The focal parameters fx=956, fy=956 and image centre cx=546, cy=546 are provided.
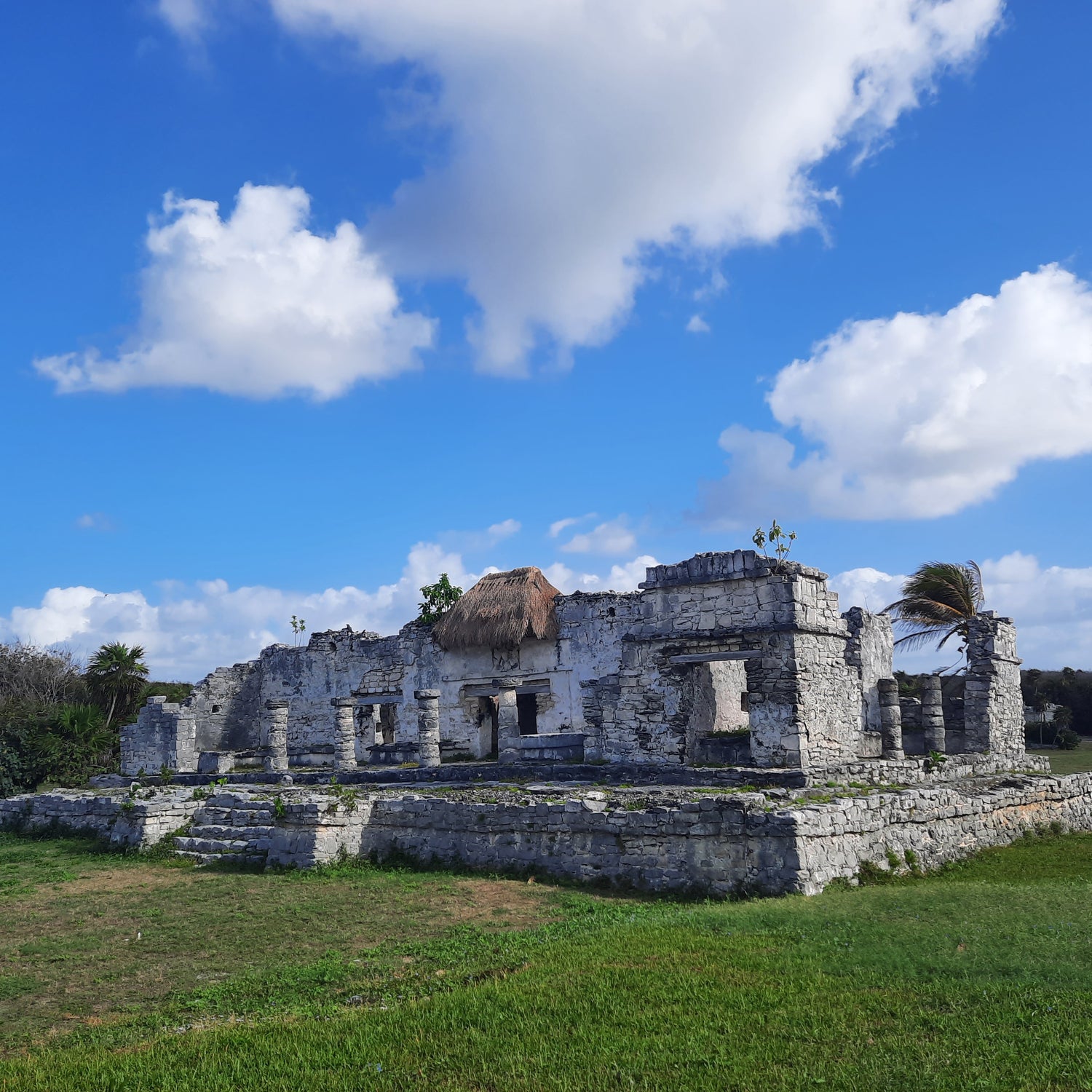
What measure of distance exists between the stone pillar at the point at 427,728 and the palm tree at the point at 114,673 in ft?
39.8

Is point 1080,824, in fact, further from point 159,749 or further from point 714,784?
point 159,749

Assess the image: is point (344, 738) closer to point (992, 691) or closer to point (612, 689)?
point (612, 689)

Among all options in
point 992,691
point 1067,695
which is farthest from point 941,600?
point 1067,695

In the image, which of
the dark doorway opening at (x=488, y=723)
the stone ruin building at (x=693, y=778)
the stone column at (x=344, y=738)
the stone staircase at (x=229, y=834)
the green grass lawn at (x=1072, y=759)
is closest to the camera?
the stone ruin building at (x=693, y=778)

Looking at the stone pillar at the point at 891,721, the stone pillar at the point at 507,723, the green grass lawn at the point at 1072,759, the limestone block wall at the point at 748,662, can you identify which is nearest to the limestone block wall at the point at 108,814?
the stone pillar at the point at 507,723

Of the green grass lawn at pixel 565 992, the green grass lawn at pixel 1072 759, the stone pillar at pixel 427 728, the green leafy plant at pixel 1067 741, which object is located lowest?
the green grass lawn at pixel 565 992

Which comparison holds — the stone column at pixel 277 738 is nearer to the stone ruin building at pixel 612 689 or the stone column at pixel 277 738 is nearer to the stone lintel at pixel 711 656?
the stone ruin building at pixel 612 689

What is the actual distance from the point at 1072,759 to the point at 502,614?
1345 centimetres

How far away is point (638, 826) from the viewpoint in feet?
27.9

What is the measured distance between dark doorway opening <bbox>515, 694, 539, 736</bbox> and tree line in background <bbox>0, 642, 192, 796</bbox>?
9.03 meters

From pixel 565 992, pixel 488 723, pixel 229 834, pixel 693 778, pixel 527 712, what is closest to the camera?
pixel 565 992

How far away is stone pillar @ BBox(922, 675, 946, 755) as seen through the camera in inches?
573

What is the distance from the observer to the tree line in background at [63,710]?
61.6 ft

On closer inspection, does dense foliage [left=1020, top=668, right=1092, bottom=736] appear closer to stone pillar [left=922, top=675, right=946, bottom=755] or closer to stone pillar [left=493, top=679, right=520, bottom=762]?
stone pillar [left=922, top=675, right=946, bottom=755]
